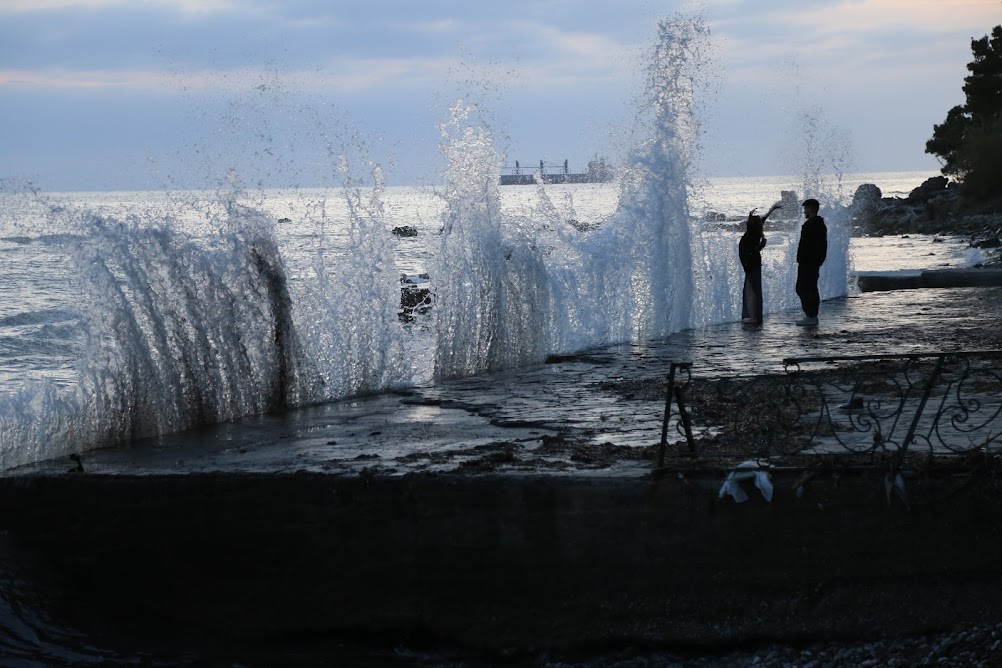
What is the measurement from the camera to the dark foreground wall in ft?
16.7

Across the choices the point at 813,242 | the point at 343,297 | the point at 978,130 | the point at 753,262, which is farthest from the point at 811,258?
the point at 978,130

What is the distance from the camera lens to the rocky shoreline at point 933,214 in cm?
4484

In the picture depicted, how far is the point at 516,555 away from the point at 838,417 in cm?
231

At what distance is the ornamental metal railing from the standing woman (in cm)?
524

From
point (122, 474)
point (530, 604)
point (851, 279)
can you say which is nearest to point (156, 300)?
point (122, 474)

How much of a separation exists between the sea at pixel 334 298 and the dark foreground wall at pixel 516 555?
0.46 m

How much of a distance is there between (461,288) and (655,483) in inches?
240

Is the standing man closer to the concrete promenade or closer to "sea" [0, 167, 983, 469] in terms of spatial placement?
"sea" [0, 167, 983, 469]

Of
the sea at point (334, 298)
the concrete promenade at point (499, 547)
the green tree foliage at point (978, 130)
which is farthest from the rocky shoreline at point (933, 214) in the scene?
the concrete promenade at point (499, 547)

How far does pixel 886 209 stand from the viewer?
191 ft

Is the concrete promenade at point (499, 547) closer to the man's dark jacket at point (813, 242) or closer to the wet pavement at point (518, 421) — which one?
the wet pavement at point (518, 421)

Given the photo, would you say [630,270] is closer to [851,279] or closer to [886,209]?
[851,279]

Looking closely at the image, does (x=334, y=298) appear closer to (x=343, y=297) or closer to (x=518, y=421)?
(x=343, y=297)

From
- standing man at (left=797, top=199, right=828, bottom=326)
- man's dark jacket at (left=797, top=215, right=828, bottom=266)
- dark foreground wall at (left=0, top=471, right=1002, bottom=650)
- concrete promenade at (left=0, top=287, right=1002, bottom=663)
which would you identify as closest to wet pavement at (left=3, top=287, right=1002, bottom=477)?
concrete promenade at (left=0, top=287, right=1002, bottom=663)
